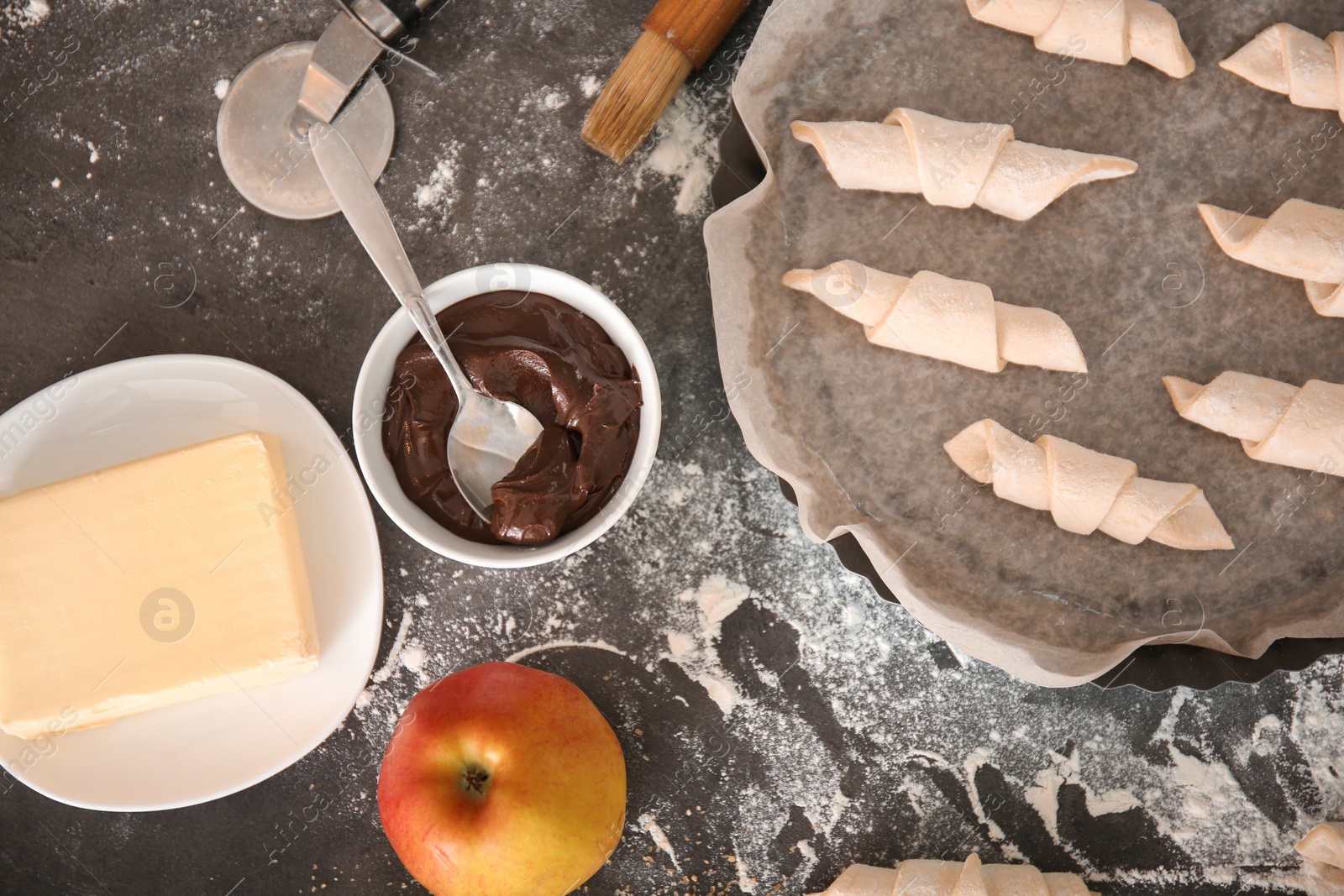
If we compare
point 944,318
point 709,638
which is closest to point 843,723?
point 709,638

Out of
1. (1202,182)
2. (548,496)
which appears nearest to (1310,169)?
(1202,182)

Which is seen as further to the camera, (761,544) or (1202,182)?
(761,544)

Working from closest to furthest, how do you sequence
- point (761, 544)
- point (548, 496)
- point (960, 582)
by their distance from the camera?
point (548, 496) < point (960, 582) < point (761, 544)

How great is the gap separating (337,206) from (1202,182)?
4.84ft

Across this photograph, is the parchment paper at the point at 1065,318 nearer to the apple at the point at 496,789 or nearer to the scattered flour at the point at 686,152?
the scattered flour at the point at 686,152

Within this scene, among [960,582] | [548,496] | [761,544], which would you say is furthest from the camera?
[761,544]

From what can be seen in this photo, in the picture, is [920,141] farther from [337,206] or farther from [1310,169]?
[337,206]

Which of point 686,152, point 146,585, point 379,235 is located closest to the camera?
point 379,235

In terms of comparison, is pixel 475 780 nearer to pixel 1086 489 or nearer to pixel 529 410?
pixel 529 410

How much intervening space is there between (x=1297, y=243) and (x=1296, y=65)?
0.29 meters

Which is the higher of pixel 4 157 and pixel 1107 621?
pixel 4 157

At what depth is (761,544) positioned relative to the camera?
1434mm

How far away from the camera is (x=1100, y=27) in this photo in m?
1.25

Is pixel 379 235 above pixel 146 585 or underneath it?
above
